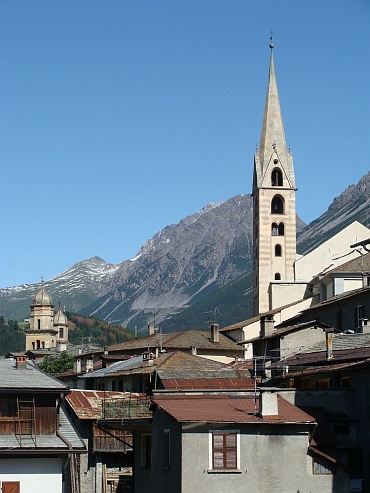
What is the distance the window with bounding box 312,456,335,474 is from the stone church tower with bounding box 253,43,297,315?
281ft

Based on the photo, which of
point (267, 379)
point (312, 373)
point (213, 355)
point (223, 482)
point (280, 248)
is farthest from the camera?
point (280, 248)

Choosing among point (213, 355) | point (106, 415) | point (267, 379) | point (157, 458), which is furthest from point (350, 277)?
point (157, 458)

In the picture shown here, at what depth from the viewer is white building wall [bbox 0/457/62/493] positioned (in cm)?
4122

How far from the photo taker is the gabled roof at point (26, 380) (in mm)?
43438

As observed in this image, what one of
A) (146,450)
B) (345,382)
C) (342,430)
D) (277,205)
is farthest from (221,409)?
(277,205)

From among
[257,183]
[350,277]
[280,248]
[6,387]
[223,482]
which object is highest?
[257,183]

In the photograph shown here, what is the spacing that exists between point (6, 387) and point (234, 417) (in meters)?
10.2

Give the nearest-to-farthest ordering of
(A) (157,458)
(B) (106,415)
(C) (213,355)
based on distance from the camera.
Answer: (A) (157,458) < (B) (106,415) < (C) (213,355)

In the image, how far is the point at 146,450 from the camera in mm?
45531

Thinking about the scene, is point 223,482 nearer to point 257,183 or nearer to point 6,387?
point 6,387

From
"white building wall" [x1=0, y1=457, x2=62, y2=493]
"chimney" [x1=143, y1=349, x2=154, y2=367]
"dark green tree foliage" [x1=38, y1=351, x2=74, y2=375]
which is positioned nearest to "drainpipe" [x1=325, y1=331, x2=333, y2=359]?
"white building wall" [x1=0, y1=457, x2=62, y2=493]

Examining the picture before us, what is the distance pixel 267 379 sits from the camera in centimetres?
5575

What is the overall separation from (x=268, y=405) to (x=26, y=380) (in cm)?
1177

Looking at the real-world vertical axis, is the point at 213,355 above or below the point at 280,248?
below
